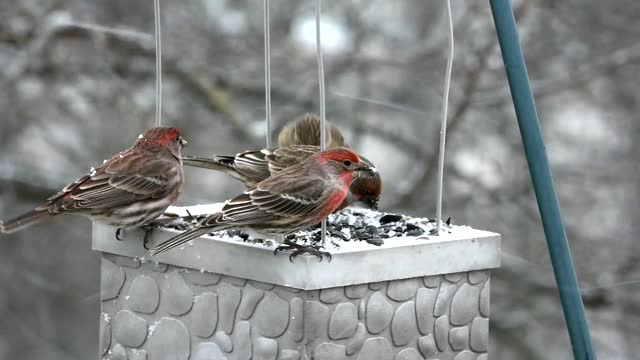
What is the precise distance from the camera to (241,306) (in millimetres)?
5711

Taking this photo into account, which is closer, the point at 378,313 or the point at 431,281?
the point at 378,313

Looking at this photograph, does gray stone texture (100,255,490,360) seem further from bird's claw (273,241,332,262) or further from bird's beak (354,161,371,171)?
bird's beak (354,161,371,171)

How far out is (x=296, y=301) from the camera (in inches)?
216

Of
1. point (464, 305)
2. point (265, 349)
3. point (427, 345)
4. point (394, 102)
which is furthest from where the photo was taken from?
point (394, 102)

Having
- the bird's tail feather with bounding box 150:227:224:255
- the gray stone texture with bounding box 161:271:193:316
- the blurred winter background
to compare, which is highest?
the blurred winter background

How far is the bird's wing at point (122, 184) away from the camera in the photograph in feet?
20.5

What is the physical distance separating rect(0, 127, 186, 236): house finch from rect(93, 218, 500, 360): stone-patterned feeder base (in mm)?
98

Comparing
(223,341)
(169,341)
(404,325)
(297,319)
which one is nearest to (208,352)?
(223,341)

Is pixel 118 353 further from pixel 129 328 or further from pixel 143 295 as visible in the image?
pixel 143 295

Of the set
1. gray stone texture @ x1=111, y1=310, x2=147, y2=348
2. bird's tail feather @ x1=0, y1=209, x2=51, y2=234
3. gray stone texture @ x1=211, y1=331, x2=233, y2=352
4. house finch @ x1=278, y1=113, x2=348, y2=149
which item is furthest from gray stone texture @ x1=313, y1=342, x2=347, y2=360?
house finch @ x1=278, y1=113, x2=348, y2=149

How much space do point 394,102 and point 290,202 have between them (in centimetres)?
389

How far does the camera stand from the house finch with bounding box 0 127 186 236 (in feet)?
20.4

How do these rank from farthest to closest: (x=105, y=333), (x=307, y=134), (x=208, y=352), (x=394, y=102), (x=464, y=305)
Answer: (x=394, y=102)
(x=307, y=134)
(x=105, y=333)
(x=464, y=305)
(x=208, y=352)

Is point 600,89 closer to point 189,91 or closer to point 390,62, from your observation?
point 390,62
